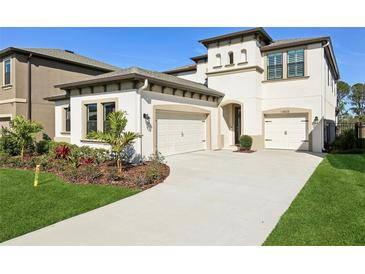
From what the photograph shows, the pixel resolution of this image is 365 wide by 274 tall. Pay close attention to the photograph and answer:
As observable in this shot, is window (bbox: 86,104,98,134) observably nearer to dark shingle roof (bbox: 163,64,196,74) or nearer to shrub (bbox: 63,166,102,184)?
shrub (bbox: 63,166,102,184)

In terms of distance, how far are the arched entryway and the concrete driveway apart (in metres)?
8.57

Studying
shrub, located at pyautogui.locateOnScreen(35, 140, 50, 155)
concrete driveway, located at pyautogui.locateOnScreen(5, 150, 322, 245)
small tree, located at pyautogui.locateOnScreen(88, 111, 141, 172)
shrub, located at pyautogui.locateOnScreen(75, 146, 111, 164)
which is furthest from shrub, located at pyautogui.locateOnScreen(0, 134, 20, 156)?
concrete driveway, located at pyautogui.locateOnScreen(5, 150, 322, 245)

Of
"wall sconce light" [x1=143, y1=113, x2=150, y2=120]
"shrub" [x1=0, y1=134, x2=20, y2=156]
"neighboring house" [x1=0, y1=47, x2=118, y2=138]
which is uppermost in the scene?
"neighboring house" [x1=0, y1=47, x2=118, y2=138]

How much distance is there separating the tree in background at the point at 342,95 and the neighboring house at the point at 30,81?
4867 centimetres

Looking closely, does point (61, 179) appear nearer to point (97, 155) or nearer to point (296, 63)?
point (97, 155)

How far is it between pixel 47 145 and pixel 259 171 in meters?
11.2

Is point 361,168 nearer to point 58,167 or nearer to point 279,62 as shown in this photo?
point 279,62

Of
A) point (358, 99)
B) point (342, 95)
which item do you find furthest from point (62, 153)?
point (358, 99)

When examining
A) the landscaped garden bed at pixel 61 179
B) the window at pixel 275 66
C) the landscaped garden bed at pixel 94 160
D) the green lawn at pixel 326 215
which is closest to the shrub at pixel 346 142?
the window at pixel 275 66

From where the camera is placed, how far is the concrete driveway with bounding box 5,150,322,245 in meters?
4.15

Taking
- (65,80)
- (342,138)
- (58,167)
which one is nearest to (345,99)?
(342,138)

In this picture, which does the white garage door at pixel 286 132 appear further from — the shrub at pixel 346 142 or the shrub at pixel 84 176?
the shrub at pixel 84 176

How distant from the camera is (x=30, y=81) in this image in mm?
16562
